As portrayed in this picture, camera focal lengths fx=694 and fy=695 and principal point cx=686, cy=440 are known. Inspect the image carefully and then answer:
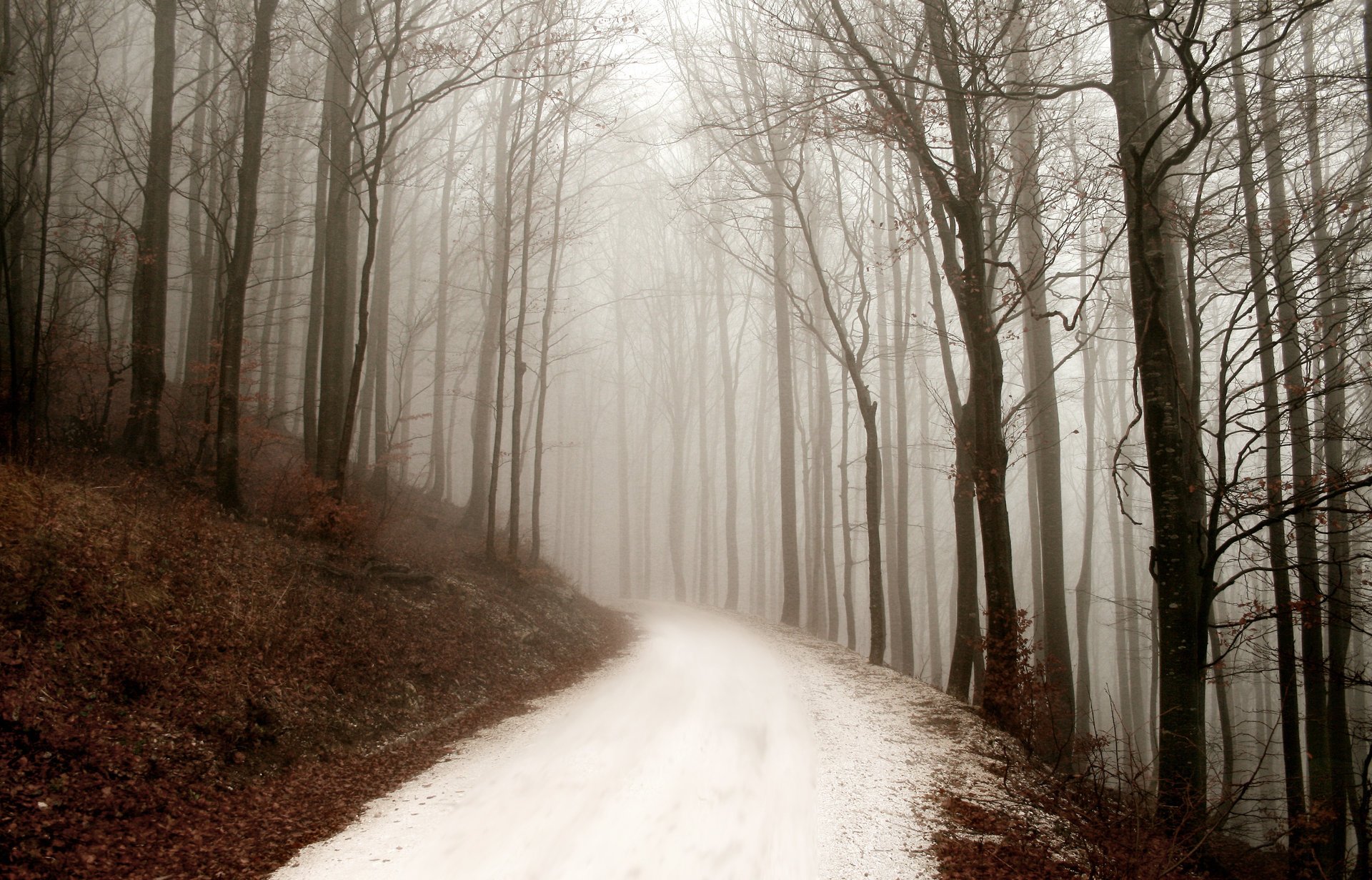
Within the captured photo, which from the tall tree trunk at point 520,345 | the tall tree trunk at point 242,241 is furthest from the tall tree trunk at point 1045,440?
the tall tree trunk at point 242,241

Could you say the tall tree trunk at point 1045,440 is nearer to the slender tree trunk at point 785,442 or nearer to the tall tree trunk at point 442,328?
the slender tree trunk at point 785,442

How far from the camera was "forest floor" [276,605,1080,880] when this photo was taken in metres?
3.97

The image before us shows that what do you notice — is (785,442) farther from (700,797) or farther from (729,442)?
(700,797)

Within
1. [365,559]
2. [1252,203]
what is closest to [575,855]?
[365,559]

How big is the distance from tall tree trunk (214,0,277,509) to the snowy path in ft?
18.0

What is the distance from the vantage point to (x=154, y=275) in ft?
34.0

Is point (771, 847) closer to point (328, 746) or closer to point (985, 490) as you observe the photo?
point (328, 746)

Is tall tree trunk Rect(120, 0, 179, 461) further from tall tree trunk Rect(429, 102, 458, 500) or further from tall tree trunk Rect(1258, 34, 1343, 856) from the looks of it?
tall tree trunk Rect(1258, 34, 1343, 856)

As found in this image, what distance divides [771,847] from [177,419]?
11.0 m

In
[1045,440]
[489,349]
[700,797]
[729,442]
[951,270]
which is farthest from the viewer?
[729,442]

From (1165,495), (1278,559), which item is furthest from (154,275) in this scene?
(1278,559)

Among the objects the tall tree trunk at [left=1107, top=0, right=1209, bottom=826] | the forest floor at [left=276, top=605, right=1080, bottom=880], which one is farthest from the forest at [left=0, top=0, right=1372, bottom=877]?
the forest floor at [left=276, top=605, right=1080, bottom=880]

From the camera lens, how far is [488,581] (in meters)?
11.5

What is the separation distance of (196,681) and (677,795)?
3.80 metres
